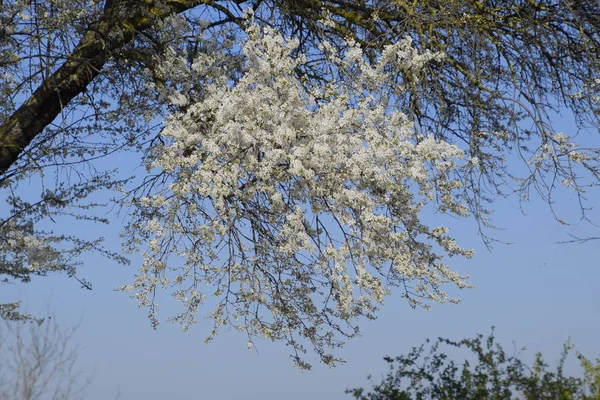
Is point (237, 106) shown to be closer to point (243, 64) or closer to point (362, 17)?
point (243, 64)

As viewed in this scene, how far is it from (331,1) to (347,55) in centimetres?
177

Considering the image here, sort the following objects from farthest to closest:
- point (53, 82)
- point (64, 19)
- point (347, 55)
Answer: point (53, 82)
point (64, 19)
point (347, 55)

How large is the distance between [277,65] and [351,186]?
1.05 m

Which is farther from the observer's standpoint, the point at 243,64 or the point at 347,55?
the point at 243,64

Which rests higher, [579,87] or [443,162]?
[579,87]

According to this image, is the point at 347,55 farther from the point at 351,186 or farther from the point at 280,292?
the point at 280,292

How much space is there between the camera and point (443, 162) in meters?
5.01

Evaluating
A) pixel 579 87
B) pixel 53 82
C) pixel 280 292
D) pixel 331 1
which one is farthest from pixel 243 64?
pixel 579 87

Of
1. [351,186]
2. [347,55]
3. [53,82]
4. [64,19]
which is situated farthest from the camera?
[53,82]

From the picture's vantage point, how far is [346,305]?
500cm

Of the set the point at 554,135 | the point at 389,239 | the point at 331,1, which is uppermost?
the point at 331,1

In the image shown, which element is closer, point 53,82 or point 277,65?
point 277,65

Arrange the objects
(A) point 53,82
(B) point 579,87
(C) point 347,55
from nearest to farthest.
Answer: (C) point 347,55
(A) point 53,82
(B) point 579,87

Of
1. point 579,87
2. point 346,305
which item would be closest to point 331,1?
point 579,87
